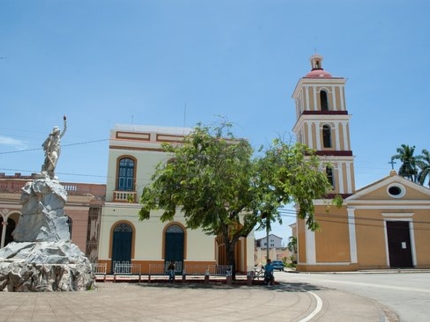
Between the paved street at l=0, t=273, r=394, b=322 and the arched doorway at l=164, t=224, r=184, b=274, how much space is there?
13970mm

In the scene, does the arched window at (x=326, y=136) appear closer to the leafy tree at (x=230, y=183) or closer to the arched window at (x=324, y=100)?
the arched window at (x=324, y=100)

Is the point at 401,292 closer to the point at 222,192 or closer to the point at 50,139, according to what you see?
the point at 222,192

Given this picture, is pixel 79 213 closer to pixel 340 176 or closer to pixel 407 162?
pixel 340 176

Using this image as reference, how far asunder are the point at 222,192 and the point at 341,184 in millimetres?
20024

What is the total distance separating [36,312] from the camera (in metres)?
8.83

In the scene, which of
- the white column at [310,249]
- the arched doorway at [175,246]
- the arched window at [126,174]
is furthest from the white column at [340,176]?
the arched window at [126,174]

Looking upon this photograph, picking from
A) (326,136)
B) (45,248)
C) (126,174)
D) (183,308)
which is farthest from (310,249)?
(183,308)

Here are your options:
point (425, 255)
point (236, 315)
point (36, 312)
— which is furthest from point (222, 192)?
point (425, 255)

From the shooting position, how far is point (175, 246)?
27.2 m

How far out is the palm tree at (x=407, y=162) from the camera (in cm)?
5122

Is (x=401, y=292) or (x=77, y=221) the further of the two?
(x=77, y=221)

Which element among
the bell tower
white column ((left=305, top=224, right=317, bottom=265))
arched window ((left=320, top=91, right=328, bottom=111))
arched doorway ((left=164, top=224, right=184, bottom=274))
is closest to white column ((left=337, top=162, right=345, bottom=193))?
the bell tower

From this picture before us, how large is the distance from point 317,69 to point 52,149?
2882 centimetres

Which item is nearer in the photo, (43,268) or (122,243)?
(43,268)
